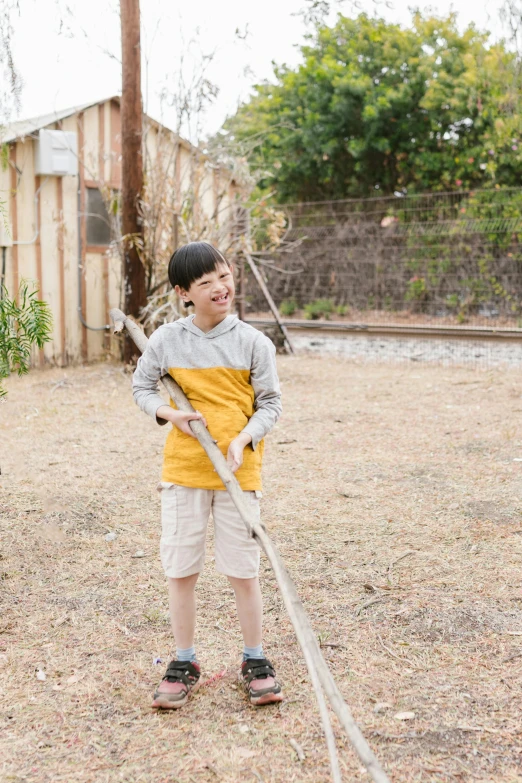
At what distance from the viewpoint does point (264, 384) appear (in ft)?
8.14

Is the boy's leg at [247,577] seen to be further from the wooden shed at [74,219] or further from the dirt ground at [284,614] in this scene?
the wooden shed at [74,219]

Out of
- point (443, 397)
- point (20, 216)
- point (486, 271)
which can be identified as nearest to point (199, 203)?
point (20, 216)

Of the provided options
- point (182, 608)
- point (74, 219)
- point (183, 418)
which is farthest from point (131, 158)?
point (182, 608)

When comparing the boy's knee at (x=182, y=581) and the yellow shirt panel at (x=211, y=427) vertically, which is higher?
the yellow shirt panel at (x=211, y=427)

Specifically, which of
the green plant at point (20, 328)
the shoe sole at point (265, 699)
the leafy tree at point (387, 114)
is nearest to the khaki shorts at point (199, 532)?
the shoe sole at point (265, 699)

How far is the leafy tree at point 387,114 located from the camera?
16297 mm

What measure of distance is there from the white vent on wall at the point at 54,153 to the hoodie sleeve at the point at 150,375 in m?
7.76

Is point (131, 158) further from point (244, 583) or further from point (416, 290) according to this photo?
point (244, 583)

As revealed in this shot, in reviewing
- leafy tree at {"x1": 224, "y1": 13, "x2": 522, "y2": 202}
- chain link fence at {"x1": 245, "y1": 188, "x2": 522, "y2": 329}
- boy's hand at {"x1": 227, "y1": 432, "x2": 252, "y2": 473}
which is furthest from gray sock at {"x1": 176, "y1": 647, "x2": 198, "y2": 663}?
leafy tree at {"x1": 224, "y1": 13, "x2": 522, "y2": 202}

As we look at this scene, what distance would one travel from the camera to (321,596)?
3.29 metres

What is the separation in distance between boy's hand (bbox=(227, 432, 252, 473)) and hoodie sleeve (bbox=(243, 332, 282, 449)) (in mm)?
77

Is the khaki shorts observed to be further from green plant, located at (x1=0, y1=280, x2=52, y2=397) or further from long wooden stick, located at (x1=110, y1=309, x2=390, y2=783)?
green plant, located at (x1=0, y1=280, x2=52, y2=397)

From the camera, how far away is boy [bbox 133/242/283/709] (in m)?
2.42

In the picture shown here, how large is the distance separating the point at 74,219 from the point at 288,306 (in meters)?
4.04
